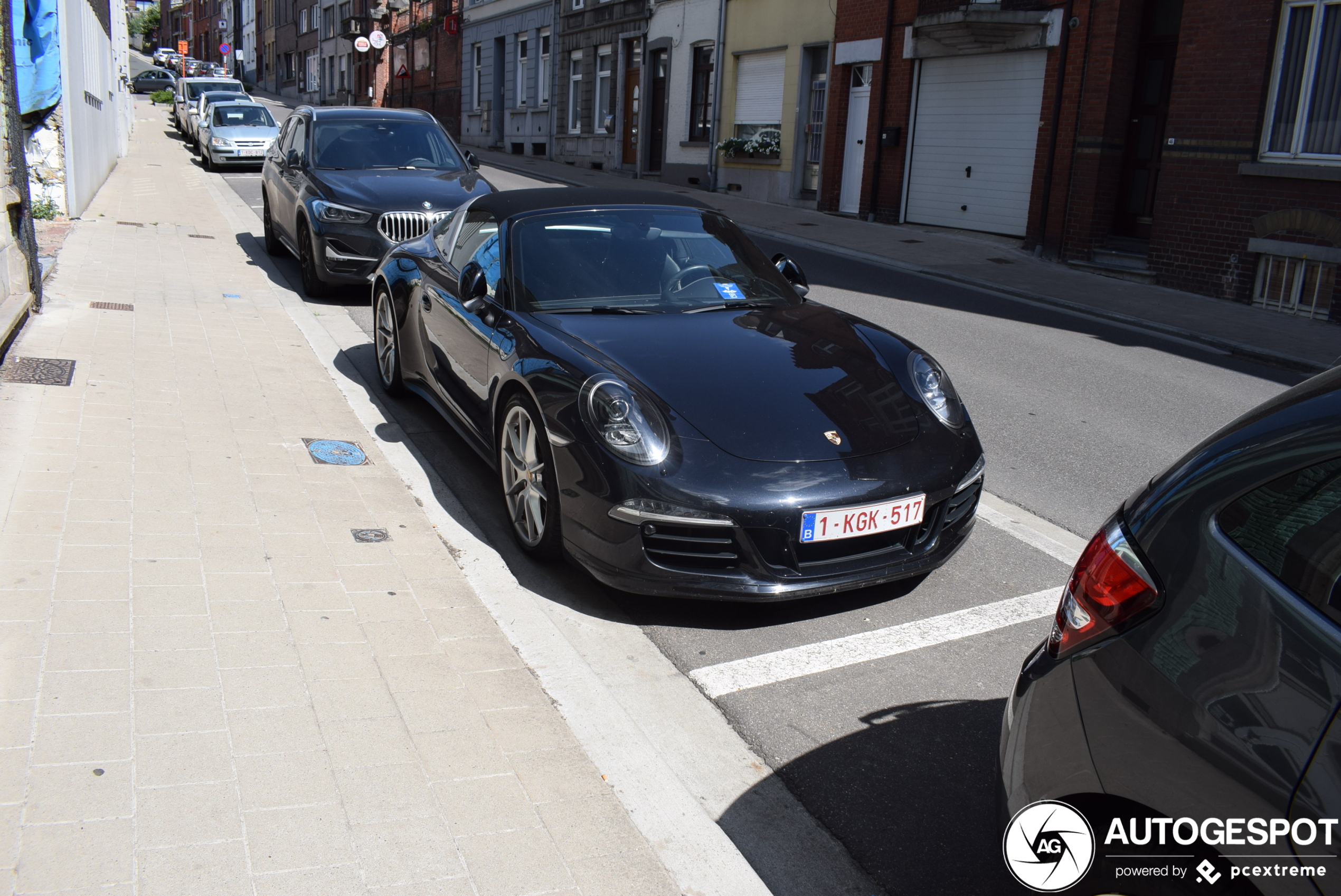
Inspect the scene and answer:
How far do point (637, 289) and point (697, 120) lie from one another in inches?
868

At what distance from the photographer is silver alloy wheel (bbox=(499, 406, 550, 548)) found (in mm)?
4434

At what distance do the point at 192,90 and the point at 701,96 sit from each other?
14.3 m

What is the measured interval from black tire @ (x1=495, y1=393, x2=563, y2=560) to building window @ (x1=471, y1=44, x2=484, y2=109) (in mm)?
36865

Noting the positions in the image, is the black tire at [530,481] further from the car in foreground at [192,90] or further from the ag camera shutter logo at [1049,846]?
the car in foreground at [192,90]

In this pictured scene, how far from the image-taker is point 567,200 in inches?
221

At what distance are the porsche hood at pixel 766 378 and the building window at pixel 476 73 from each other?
36701mm

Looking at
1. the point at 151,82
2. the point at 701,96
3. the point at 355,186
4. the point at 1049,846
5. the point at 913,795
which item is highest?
the point at 151,82

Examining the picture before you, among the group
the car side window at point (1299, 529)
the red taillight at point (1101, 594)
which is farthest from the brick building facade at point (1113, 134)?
the car side window at point (1299, 529)

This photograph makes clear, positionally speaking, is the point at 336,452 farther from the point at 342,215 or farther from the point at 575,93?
the point at 575,93

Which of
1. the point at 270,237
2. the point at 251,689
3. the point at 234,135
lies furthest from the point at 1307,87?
the point at 234,135

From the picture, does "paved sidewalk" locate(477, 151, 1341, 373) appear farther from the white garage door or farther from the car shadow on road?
the car shadow on road

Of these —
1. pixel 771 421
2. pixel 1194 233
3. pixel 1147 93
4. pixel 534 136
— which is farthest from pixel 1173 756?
pixel 534 136

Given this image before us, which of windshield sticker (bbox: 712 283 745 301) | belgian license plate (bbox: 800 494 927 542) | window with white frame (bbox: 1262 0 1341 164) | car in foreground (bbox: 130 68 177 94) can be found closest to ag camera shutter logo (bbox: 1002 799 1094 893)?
belgian license plate (bbox: 800 494 927 542)

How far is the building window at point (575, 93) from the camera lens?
31828 mm
